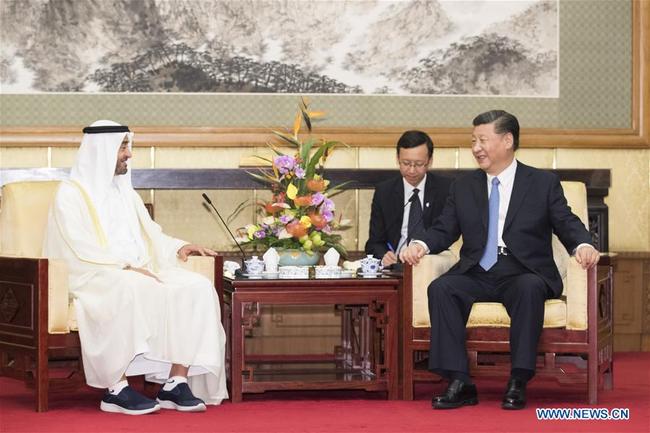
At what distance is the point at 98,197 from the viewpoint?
207 inches

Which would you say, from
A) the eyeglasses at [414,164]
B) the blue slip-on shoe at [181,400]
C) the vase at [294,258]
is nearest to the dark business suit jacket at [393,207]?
the eyeglasses at [414,164]

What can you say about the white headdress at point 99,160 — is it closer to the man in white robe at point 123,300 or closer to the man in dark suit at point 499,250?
the man in white robe at point 123,300

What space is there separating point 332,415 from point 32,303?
1.41 m

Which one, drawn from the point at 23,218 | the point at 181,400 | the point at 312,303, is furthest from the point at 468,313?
the point at 23,218

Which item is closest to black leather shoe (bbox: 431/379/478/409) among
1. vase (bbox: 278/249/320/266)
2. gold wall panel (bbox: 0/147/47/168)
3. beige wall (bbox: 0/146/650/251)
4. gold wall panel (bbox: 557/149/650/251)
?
vase (bbox: 278/249/320/266)

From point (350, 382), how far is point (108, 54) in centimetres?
291

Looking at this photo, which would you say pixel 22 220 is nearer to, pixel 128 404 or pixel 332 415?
pixel 128 404

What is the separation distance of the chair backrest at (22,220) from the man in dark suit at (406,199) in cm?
176

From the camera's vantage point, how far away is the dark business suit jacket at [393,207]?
6.02 metres

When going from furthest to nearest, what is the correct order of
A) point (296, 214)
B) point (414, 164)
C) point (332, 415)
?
point (414, 164), point (296, 214), point (332, 415)

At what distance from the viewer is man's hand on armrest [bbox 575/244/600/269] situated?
4922 millimetres

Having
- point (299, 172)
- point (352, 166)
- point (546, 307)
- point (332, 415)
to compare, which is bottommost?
point (332, 415)

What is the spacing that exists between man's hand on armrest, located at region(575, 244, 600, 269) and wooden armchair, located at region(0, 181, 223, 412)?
167 cm

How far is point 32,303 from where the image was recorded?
15.8 feet
